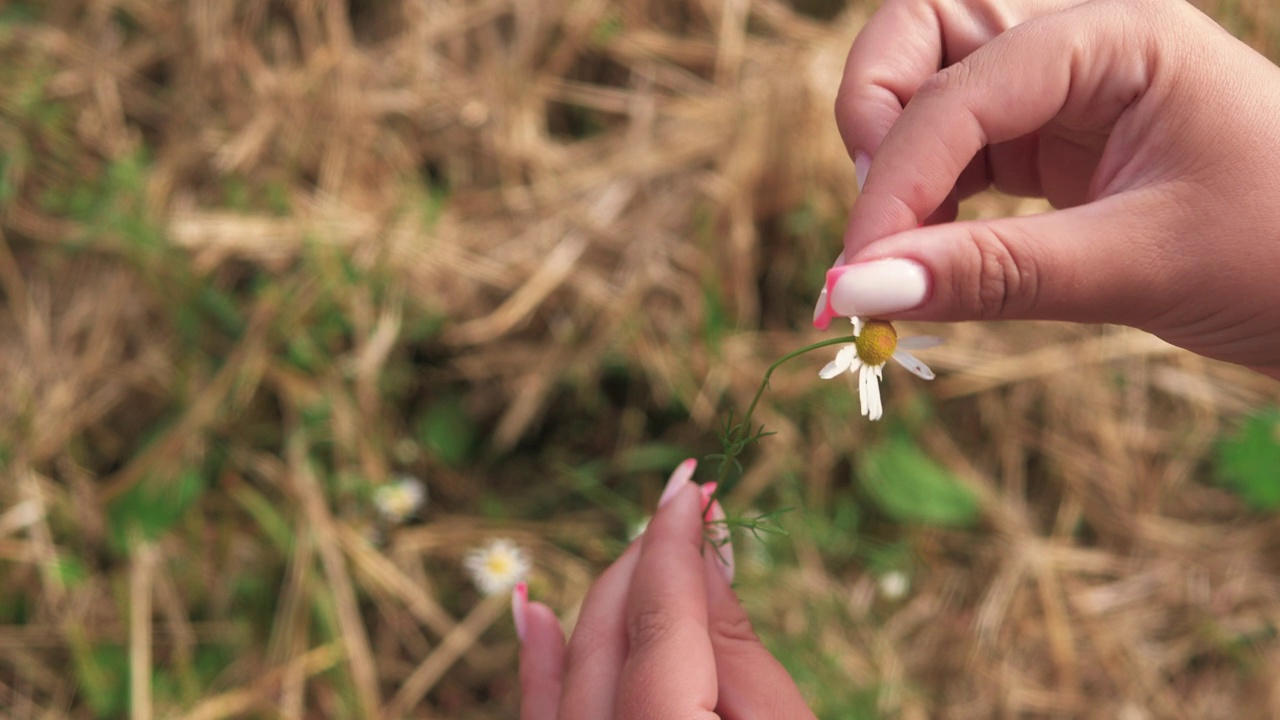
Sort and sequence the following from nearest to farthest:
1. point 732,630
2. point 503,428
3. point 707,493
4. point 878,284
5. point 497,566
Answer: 1. point 878,284
2. point 732,630
3. point 707,493
4. point 497,566
5. point 503,428

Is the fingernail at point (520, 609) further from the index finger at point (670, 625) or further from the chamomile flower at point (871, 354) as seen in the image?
the chamomile flower at point (871, 354)

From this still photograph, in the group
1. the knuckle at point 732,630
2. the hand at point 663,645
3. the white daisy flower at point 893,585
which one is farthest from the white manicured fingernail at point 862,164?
the white daisy flower at point 893,585

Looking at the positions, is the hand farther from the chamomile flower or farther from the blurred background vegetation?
the blurred background vegetation

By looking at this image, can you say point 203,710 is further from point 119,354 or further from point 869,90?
point 869,90

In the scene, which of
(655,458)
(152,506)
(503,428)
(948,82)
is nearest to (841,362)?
(948,82)

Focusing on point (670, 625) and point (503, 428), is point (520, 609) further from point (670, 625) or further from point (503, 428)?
point (503, 428)
